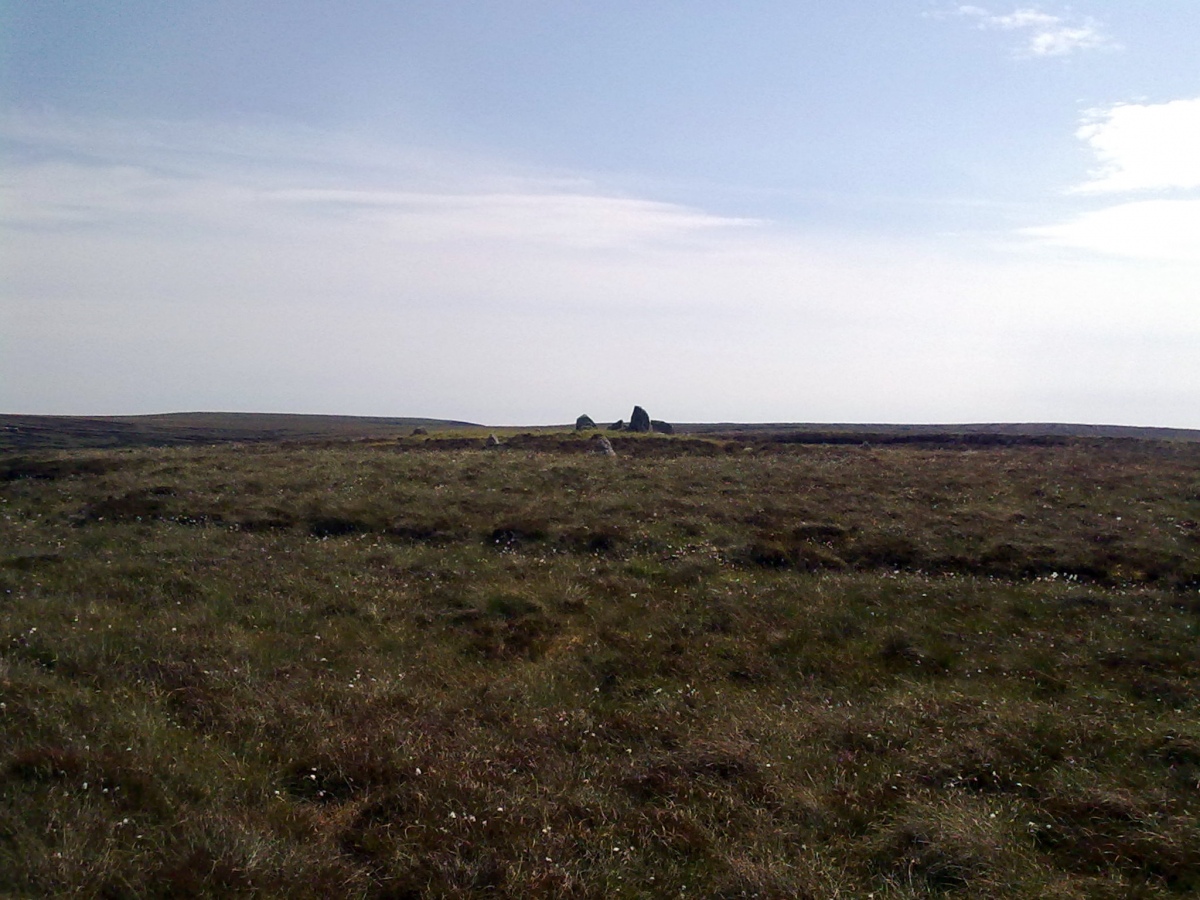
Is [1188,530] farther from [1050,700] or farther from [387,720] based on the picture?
[387,720]

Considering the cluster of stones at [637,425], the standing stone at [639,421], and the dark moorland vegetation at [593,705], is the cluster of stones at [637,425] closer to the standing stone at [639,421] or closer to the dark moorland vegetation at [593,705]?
the standing stone at [639,421]

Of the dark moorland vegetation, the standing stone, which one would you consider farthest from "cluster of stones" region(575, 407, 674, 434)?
the dark moorland vegetation

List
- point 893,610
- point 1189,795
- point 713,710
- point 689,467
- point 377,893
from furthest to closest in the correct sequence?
point 689,467 → point 893,610 → point 713,710 → point 1189,795 → point 377,893

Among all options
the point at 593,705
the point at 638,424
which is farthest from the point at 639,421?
the point at 593,705

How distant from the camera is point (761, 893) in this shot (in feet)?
18.9

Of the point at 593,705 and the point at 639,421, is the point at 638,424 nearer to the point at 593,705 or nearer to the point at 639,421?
the point at 639,421

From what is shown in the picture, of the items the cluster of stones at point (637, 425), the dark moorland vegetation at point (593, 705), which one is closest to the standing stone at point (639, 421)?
the cluster of stones at point (637, 425)

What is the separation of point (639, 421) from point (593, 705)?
6691 cm

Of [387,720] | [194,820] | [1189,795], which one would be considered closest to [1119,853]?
[1189,795]

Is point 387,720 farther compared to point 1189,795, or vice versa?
point 387,720

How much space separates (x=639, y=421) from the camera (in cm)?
7619

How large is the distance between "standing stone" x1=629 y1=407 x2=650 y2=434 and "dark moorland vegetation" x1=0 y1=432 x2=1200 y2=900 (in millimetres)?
54493

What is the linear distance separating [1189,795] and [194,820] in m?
8.92

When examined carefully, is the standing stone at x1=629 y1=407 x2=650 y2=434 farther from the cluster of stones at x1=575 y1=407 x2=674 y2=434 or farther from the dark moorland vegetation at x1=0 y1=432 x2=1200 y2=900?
the dark moorland vegetation at x1=0 y1=432 x2=1200 y2=900
